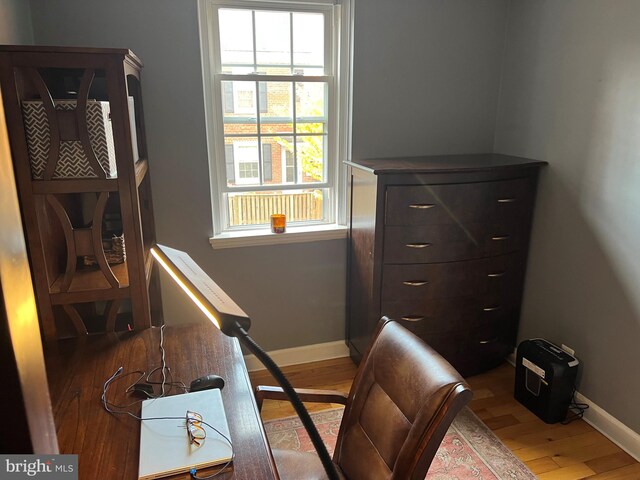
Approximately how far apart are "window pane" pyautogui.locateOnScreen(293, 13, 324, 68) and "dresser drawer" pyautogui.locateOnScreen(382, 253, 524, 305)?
1231 mm

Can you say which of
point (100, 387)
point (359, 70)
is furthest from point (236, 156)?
point (100, 387)

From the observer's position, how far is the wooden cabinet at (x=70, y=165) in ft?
5.16

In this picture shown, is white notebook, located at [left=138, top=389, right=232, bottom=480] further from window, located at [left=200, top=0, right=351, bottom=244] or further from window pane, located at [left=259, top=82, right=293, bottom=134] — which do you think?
window pane, located at [left=259, top=82, right=293, bottom=134]

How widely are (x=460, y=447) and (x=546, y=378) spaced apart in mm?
555

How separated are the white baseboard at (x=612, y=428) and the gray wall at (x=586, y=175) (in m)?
0.03

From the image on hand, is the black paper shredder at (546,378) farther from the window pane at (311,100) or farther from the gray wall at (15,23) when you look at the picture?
the gray wall at (15,23)

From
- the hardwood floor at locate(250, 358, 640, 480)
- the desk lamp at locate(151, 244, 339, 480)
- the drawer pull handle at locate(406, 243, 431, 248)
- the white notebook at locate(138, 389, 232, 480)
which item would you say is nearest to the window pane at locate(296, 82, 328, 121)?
the drawer pull handle at locate(406, 243, 431, 248)

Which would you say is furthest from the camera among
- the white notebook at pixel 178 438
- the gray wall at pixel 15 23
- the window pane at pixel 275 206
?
the window pane at pixel 275 206

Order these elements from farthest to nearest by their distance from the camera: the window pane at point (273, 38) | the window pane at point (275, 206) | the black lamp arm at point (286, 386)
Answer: the window pane at point (275, 206)
the window pane at point (273, 38)
the black lamp arm at point (286, 386)

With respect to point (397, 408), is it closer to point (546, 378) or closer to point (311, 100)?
point (546, 378)

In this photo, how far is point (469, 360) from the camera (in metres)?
2.69

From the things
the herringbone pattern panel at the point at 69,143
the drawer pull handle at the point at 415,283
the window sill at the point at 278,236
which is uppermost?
the herringbone pattern panel at the point at 69,143

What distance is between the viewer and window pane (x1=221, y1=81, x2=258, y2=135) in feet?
8.33

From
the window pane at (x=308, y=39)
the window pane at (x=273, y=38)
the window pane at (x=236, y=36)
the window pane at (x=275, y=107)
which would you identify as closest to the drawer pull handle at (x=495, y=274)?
the window pane at (x=275, y=107)
